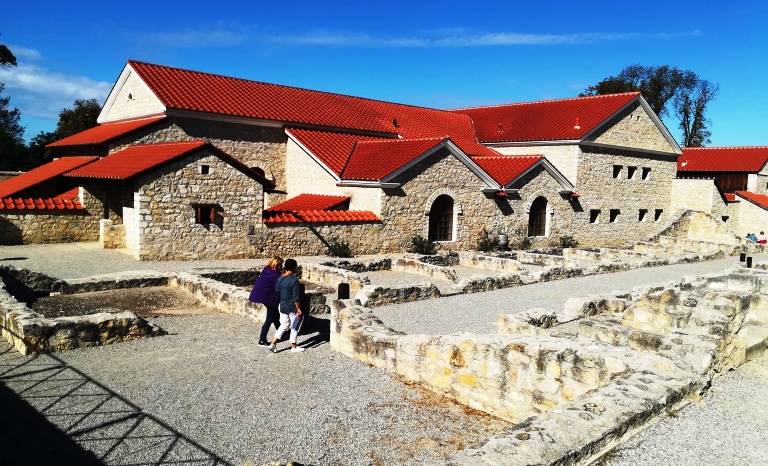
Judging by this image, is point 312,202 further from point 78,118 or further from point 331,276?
point 78,118

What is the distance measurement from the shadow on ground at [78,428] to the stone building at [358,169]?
10.1 m

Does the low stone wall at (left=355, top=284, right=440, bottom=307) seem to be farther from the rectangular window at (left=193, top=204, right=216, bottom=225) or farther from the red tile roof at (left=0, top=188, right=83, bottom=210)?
the red tile roof at (left=0, top=188, right=83, bottom=210)

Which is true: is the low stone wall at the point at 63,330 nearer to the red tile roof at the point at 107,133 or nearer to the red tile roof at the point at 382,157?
the red tile roof at the point at 382,157

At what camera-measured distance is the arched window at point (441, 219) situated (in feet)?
74.6

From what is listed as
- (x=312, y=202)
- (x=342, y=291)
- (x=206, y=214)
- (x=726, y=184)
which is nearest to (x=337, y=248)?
(x=312, y=202)

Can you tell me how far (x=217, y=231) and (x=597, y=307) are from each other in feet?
38.0

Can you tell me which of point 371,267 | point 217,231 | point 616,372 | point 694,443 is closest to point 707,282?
point 616,372

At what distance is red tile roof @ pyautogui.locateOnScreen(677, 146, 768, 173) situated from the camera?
38469mm

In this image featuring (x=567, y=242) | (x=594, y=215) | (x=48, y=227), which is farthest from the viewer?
(x=594, y=215)

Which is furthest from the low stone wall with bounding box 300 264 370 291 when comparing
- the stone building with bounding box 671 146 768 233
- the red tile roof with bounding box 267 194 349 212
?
the stone building with bounding box 671 146 768 233

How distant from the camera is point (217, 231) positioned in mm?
17938

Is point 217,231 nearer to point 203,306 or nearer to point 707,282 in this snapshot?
point 203,306

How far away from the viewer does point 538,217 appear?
1049 inches

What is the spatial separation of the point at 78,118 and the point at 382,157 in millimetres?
31243
